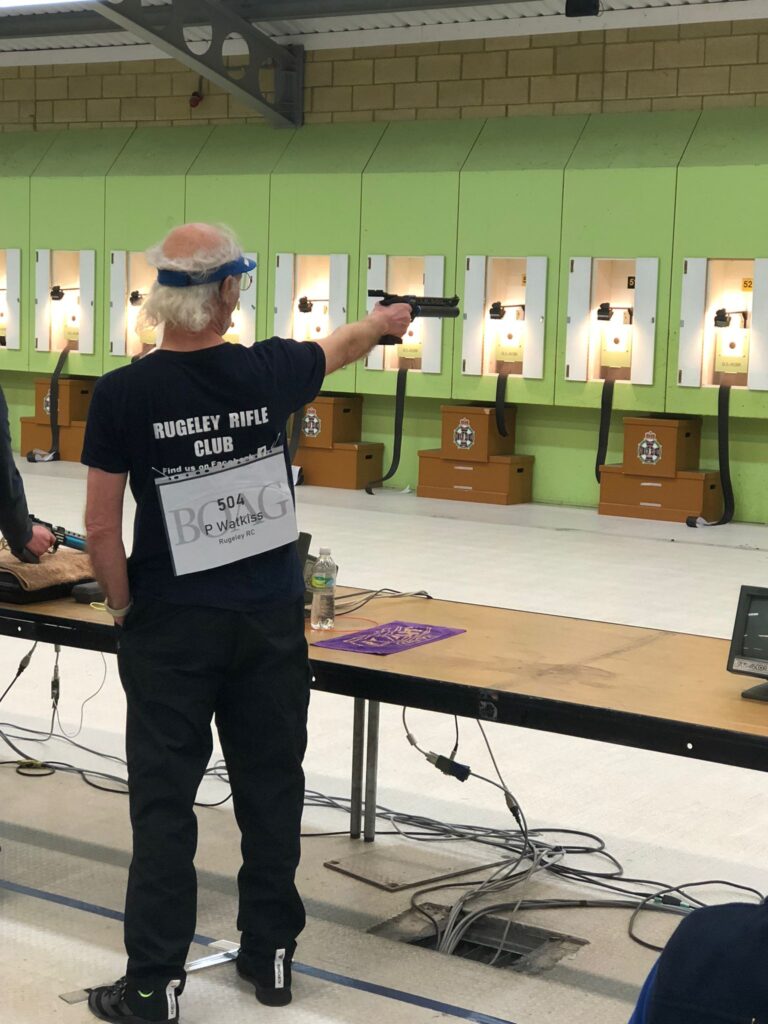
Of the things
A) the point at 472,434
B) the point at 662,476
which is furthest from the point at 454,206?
the point at 662,476

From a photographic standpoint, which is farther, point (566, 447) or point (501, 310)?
point (566, 447)

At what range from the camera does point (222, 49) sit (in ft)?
39.5

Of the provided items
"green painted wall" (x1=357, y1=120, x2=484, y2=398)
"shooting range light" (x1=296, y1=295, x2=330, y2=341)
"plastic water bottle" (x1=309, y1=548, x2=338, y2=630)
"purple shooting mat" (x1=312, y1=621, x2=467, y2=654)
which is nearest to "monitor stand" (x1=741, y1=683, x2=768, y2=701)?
"purple shooting mat" (x1=312, y1=621, x2=467, y2=654)

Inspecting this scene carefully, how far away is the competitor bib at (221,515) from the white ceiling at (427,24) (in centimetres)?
865

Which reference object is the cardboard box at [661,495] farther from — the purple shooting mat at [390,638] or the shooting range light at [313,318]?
the purple shooting mat at [390,638]

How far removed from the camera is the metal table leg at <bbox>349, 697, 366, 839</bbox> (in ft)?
12.3

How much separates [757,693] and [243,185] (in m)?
10.2

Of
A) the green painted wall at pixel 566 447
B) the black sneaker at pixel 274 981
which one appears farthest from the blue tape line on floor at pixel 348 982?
the green painted wall at pixel 566 447

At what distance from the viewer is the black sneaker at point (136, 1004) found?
2727 millimetres

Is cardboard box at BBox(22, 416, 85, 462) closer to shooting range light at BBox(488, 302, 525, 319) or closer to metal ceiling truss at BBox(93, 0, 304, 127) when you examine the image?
metal ceiling truss at BBox(93, 0, 304, 127)

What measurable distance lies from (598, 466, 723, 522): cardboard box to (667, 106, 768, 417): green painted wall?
A: 0.54 meters

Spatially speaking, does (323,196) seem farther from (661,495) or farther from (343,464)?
(661,495)

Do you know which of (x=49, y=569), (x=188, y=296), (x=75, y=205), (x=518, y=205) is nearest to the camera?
(x=188, y=296)

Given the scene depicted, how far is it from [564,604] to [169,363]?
470 centimetres
